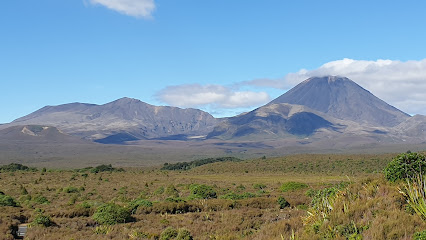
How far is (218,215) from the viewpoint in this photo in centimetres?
2227

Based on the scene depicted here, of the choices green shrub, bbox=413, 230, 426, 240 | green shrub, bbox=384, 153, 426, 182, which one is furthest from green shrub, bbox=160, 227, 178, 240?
green shrub, bbox=413, 230, 426, 240

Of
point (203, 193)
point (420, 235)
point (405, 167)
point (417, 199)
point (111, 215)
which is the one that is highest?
point (405, 167)

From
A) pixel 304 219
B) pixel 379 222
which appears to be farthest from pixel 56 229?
pixel 379 222

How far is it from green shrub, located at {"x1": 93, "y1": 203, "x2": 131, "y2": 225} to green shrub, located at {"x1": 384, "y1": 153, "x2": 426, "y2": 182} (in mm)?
12223

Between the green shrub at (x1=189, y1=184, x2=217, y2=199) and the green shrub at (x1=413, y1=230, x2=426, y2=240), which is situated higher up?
the green shrub at (x1=413, y1=230, x2=426, y2=240)

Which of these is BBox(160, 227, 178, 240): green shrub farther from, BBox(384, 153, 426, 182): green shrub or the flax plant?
the flax plant

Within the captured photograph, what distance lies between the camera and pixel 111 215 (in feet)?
66.6

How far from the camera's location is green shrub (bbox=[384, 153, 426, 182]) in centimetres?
1359

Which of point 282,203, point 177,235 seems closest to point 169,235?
point 177,235

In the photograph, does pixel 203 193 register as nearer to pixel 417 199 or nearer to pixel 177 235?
pixel 177 235

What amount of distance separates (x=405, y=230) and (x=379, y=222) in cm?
85

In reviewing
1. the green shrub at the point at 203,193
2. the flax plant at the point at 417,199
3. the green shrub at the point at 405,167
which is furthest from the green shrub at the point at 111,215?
the green shrub at the point at 203,193

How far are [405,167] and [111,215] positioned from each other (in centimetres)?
1318

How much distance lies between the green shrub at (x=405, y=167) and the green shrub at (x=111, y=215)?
12.2m
